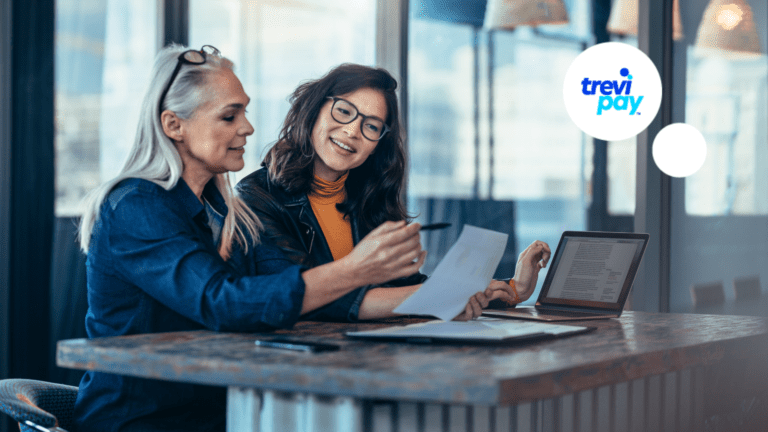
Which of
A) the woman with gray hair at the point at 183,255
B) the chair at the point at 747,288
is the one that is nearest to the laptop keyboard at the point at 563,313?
the woman with gray hair at the point at 183,255

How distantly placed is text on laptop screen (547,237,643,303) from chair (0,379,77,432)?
4.12 ft

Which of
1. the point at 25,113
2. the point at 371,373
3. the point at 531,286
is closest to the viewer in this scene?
the point at 371,373

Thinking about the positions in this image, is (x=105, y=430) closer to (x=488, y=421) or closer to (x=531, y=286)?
(x=488, y=421)

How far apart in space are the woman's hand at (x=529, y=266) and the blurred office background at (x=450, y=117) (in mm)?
1248

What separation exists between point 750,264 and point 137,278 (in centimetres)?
276

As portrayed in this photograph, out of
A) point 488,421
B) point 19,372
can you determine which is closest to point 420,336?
point 488,421

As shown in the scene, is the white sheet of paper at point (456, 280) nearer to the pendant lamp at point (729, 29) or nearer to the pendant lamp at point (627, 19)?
the pendant lamp at point (729, 29)

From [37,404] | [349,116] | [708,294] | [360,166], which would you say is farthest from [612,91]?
[37,404]

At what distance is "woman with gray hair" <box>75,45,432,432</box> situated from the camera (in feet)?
4.75

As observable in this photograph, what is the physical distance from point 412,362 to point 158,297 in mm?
632

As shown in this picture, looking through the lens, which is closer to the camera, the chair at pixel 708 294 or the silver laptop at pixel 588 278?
the silver laptop at pixel 588 278

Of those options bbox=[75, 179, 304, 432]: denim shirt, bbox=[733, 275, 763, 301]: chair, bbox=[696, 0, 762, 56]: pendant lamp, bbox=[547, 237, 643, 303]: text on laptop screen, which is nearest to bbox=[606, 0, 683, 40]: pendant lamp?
bbox=[696, 0, 762, 56]: pendant lamp

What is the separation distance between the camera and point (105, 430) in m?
1.51

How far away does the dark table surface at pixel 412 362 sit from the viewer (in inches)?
40.2
